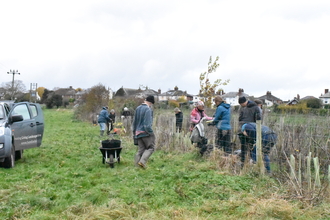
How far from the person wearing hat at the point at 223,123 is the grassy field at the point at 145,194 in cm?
60

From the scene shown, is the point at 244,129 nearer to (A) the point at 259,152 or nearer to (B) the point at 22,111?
(A) the point at 259,152

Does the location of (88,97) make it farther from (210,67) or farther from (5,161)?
(5,161)

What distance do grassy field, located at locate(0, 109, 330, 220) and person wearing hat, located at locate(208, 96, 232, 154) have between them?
1.96 feet

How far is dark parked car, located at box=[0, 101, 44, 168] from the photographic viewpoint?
24.2ft

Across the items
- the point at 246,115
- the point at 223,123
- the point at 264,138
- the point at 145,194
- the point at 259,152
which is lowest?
the point at 145,194

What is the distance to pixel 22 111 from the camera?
8734 mm

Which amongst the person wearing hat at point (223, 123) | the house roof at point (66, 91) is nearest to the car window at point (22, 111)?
the person wearing hat at point (223, 123)

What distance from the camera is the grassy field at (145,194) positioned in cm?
440

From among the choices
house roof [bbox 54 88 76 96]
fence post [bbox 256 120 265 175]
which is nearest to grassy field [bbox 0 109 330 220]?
fence post [bbox 256 120 265 175]

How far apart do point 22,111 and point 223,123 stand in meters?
5.03

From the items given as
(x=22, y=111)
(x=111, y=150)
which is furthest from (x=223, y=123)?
(x=22, y=111)

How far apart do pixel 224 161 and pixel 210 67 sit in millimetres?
7909

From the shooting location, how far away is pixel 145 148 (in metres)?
7.59

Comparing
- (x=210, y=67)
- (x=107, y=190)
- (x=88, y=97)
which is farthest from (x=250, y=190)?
(x=88, y=97)
